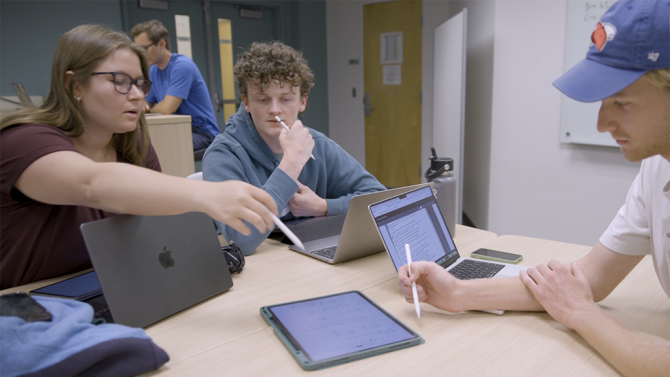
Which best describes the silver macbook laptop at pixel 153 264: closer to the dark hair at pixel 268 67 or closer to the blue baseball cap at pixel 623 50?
the dark hair at pixel 268 67

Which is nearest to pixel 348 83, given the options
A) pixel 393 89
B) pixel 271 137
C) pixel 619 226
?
pixel 393 89

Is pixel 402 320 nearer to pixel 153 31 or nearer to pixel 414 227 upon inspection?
pixel 414 227

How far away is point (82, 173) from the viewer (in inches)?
39.2

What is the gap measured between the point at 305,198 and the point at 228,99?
4.08m

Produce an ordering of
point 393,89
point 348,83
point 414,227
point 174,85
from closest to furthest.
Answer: point 414,227
point 174,85
point 393,89
point 348,83

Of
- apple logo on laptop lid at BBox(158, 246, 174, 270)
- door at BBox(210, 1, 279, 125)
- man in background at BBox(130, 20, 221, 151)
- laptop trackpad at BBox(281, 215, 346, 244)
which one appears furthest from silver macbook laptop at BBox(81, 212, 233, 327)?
door at BBox(210, 1, 279, 125)

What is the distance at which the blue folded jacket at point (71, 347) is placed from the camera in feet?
2.38

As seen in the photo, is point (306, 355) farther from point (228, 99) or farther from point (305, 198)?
point (228, 99)

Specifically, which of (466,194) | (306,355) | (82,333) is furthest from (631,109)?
(466,194)

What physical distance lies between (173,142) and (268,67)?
1.52 meters

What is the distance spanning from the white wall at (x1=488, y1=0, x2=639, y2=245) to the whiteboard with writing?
6 centimetres

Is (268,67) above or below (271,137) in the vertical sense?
above

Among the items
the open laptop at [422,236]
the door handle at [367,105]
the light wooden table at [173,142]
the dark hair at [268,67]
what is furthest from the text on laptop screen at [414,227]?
the door handle at [367,105]

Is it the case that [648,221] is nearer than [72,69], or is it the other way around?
[648,221]
